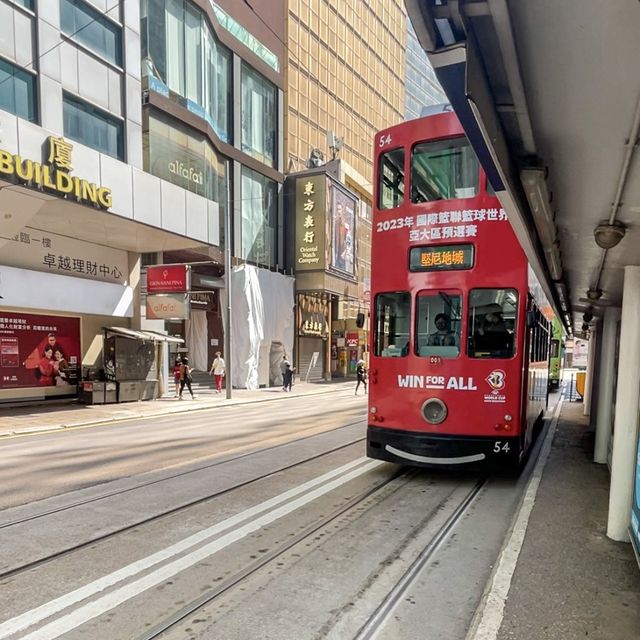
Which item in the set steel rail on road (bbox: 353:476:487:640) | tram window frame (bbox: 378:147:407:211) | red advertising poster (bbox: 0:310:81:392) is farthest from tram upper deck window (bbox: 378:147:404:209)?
red advertising poster (bbox: 0:310:81:392)

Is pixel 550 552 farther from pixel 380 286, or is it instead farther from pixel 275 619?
pixel 380 286

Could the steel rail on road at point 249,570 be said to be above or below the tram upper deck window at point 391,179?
below

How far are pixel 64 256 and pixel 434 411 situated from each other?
14.0 m

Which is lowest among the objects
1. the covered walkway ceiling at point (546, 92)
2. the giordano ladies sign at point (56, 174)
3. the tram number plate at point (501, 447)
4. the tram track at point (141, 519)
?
the tram track at point (141, 519)

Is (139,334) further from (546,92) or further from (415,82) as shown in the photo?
(415,82)

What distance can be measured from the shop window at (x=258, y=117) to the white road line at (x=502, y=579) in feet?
78.8

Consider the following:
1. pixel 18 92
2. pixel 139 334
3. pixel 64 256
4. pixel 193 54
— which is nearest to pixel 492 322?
pixel 18 92

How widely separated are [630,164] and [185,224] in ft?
50.7

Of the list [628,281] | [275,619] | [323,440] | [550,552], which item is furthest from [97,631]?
[323,440]

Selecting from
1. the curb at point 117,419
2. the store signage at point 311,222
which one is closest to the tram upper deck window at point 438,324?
the curb at point 117,419

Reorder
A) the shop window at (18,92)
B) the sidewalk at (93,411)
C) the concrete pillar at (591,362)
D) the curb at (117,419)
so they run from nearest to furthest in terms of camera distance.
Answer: the curb at (117,419) < the sidewalk at (93,411) < the shop window at (18,92) < the concrete pillar at (591,362)

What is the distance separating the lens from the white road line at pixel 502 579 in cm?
317

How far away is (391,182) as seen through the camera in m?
6.96

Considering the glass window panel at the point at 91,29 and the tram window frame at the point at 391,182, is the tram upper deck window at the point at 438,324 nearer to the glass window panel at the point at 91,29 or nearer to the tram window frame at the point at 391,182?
the tram window frame at the point at 391,182
